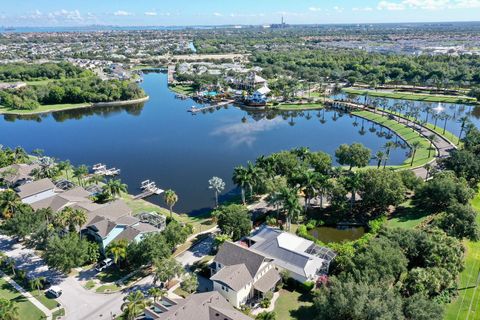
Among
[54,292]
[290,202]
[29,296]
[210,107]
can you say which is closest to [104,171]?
[29,296]

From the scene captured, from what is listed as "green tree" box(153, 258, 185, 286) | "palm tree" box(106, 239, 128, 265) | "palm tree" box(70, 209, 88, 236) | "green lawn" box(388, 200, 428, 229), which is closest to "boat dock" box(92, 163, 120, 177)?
"palm tree" box(70, 209, 88, 236)

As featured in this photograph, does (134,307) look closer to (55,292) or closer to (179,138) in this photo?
(55,292)

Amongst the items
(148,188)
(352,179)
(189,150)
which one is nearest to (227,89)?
(189,150)

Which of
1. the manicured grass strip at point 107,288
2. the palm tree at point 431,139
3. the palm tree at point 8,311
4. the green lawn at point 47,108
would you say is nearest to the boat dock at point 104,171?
the manicured grass strip at point 107,288

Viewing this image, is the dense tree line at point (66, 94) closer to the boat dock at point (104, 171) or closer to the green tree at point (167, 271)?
the boat dock at point (104, 171)

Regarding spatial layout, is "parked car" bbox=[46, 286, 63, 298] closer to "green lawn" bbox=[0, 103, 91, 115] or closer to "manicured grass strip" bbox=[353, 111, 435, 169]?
"manicured grass strip" bbox=[353, 111, 435, 169]

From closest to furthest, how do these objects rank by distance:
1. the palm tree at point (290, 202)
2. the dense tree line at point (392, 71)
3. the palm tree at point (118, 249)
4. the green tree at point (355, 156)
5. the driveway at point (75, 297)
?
the driveway at point (75, 297) < the palm tree at point (118, 249) < the palm tree at point (290, 202) < the green tree at point (355, 156) < the dense tree line at point (392, 71)
